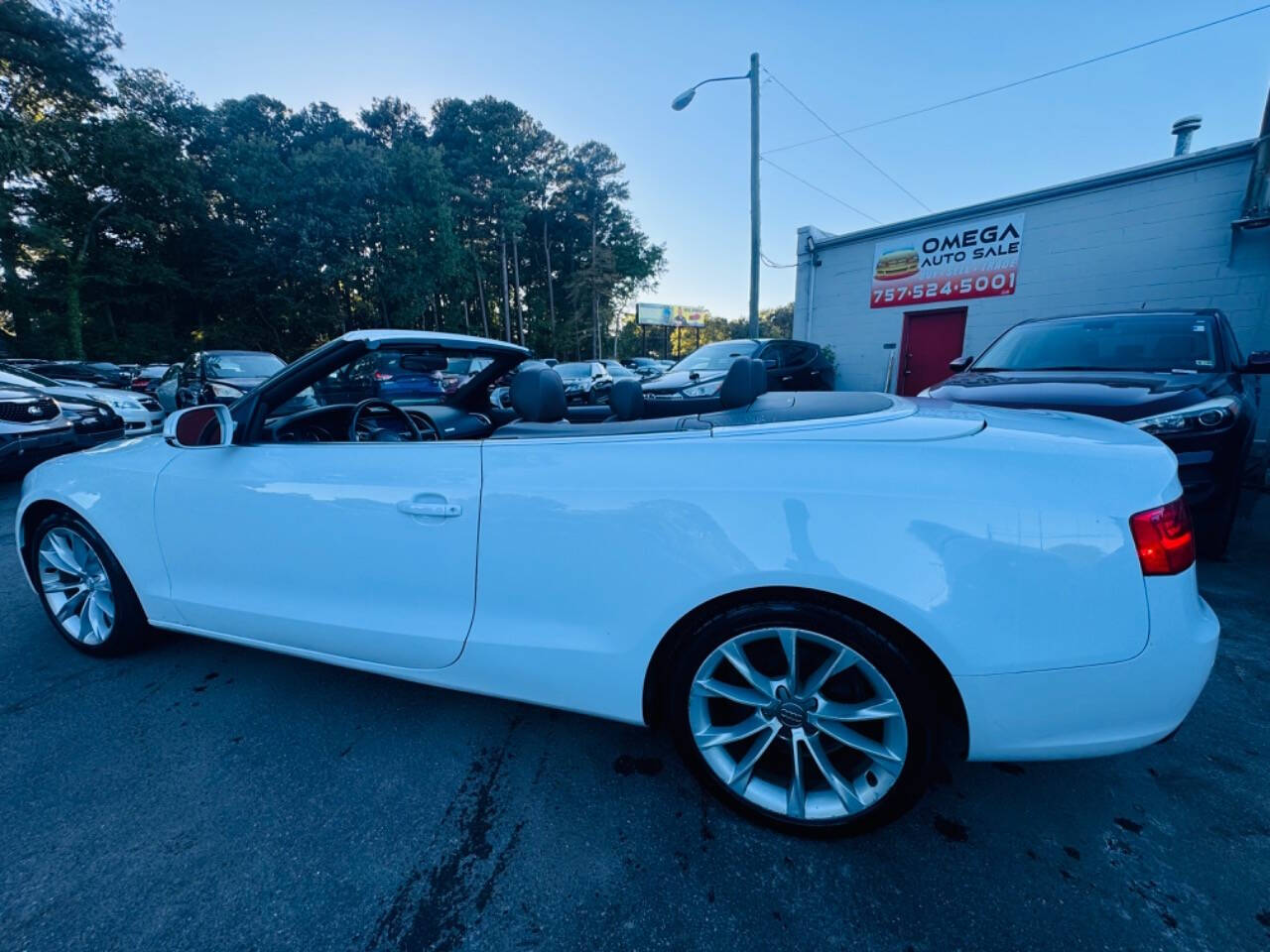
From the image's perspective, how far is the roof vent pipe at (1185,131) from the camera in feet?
28.5

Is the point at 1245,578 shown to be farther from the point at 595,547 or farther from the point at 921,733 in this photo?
the point at 595,547

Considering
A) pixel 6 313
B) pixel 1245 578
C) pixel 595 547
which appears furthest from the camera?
pixel 6 313

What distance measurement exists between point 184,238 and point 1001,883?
3998cm

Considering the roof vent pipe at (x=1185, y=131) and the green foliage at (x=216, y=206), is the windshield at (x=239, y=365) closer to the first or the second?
the roof vent pipe at (x=1185, y=131)

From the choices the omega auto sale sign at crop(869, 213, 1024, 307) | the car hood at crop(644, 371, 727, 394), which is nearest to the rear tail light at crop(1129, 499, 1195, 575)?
the car hood at crop(644, 371, 727, 394)

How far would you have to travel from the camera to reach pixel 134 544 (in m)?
2.15

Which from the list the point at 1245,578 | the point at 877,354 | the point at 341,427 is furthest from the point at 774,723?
the point at 877,354

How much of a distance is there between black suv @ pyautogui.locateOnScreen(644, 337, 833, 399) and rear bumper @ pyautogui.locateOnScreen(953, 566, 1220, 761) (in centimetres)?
689

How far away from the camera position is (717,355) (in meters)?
8.98

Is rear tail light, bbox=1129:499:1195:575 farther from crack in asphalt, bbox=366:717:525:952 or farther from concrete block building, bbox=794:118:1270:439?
concrete block building, bbox=794:118:1270:439

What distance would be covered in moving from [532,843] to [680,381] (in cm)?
704

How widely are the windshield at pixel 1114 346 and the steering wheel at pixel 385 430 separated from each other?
4484 millimetres

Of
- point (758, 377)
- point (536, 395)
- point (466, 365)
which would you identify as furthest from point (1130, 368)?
point (466, 365)

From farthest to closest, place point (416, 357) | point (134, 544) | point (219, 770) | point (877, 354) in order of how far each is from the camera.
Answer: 1. point (877, 354)
2. point (416, 357)
3. point (134, 544)
4. point (219, 770)
